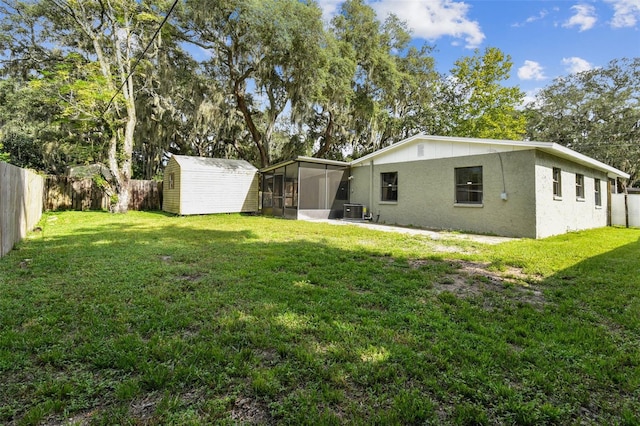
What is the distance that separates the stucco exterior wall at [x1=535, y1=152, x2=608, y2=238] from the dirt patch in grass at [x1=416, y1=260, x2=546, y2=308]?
4.30 meters

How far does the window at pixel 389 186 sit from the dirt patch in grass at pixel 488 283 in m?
6.61

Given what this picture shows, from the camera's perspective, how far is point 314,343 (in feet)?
7.45

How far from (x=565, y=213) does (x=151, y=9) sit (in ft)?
55.7

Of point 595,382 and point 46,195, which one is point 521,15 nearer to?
point 595,382

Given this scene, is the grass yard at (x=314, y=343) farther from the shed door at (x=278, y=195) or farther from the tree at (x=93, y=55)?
the tree at (x=93, y=55)

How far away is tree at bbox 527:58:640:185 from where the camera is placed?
21.1 metres

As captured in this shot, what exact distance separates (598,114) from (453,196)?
2115 cm

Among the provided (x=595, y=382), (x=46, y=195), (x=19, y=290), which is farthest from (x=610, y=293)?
(x=46, y=195)

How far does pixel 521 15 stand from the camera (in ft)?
23.8

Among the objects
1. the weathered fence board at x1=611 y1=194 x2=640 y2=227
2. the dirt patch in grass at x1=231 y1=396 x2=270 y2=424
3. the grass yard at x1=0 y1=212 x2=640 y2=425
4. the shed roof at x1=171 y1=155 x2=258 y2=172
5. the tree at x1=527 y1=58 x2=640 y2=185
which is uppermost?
the tree at x1=527 y1=58 x2=640 y2=185

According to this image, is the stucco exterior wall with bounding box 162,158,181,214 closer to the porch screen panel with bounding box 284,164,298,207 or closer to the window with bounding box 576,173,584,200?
the porch screen panel with bounding box 284,164,298,207

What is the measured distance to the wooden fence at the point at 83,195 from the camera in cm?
1370

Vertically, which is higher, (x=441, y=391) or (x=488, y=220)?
(x=488, y=220)

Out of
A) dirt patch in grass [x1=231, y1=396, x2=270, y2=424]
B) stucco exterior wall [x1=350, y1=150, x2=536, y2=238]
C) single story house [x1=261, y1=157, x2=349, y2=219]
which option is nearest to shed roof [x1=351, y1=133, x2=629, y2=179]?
stucco exterior wall [x1=350, y1=150, x2=536, y2=238]
